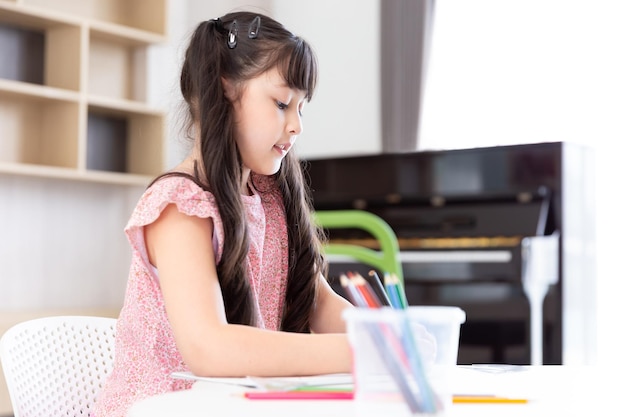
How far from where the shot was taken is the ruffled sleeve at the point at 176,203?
115 cm

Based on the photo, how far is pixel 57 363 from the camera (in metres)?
1.36

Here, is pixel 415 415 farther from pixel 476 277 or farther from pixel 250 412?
pixel 476 277

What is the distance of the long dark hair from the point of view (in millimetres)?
1206

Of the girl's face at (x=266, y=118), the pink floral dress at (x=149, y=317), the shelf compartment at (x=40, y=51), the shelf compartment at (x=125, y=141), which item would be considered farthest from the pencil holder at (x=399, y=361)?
the shelf compartment at (x=125, y=141)

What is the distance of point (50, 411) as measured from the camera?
1.32 metres

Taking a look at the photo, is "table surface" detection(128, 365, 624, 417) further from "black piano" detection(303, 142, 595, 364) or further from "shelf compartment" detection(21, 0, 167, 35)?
"shelf compartment" detection(21, 0, 167, 35)

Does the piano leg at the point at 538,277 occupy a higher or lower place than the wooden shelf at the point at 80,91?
lower

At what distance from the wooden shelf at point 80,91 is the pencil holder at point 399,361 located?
2947 millimetres

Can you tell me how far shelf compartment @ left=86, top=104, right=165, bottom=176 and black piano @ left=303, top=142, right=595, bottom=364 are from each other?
681 millimetres

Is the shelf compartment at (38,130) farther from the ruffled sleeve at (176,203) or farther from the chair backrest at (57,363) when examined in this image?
the ruffled sleeve at (176,203)

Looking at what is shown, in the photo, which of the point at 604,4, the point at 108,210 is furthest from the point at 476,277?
the point at 108,210

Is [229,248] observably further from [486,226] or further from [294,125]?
[486,226]

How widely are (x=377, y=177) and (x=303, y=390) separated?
10.7 ft

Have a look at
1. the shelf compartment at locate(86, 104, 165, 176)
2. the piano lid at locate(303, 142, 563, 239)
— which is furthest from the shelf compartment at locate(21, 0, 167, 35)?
the piano lid at locate(303, 142, 563, 239)
